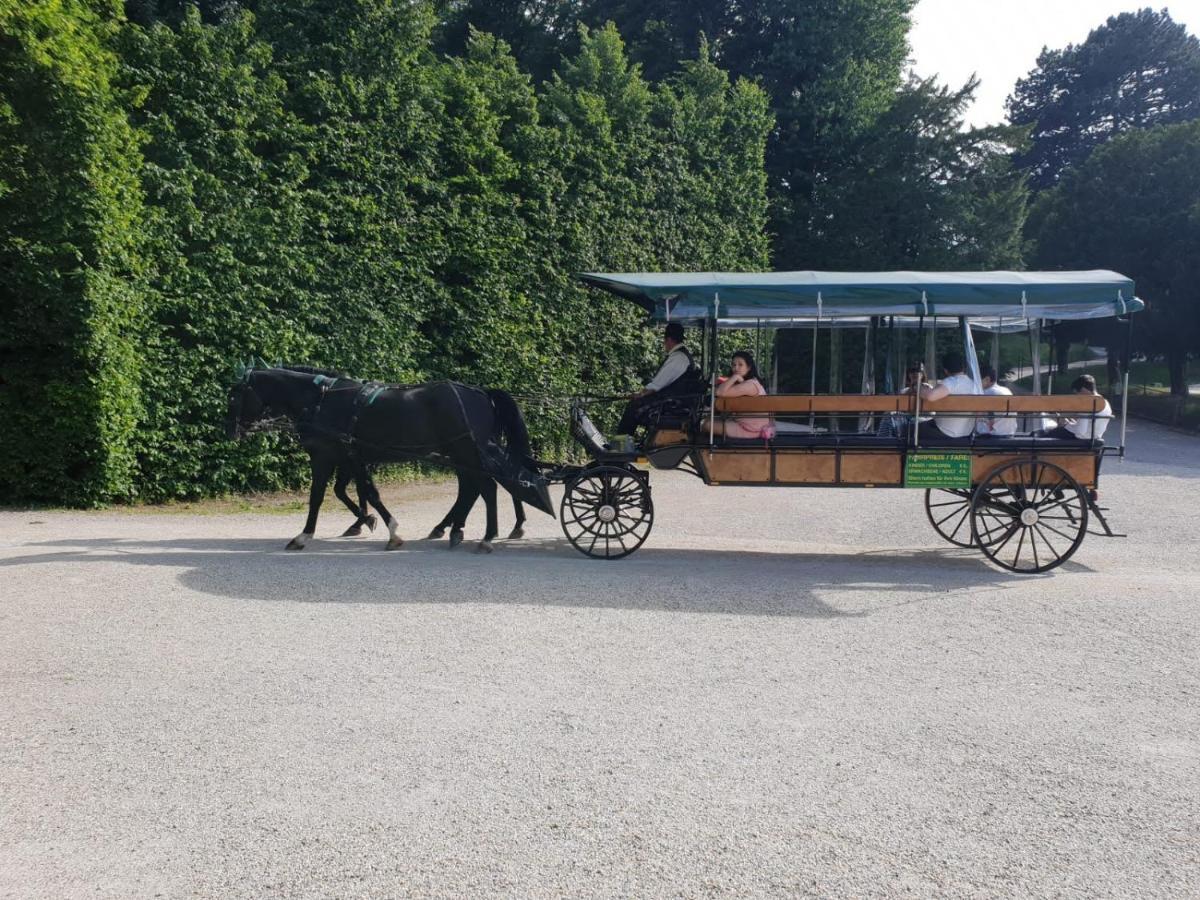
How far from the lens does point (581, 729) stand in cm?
507

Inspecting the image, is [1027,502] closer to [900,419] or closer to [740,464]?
[900,419]

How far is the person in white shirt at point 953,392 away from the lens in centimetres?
956

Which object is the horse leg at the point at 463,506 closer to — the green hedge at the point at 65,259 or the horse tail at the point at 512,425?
the horse tail at the point at 512,425

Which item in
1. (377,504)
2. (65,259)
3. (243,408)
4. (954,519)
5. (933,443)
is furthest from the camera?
(954,519)

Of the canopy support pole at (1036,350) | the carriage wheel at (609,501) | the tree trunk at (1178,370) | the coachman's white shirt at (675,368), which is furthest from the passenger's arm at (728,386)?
the tree trunk at (1178,370)

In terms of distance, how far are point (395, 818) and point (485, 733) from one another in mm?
937

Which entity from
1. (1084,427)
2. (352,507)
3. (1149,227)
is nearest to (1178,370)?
(1149,227)

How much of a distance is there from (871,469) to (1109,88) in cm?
6326

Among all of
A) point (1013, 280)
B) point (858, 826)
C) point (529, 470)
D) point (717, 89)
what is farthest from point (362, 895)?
point (717, 89)

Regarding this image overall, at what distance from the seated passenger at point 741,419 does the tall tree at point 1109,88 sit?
5970cm

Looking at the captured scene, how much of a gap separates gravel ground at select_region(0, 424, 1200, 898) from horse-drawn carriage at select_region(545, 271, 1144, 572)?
82 cm

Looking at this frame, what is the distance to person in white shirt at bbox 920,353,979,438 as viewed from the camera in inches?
376

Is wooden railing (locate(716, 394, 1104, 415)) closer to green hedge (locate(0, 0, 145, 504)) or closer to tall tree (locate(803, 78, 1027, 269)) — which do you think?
green hedge (locate(0, 0, 145, 504))

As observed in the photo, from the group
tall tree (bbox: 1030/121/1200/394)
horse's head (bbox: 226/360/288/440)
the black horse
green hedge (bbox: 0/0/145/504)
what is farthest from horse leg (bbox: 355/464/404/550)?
tall tree (bbox: 1030/121/1200/394)
